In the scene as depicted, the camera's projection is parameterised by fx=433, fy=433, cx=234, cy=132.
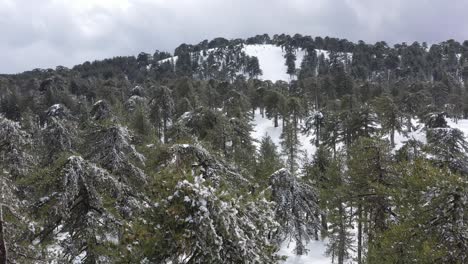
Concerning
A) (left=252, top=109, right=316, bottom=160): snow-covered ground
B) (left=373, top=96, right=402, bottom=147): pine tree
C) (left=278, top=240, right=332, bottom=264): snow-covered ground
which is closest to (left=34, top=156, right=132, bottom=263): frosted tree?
(left=278, top=240, right=332, bottom=264): snow-covered ground

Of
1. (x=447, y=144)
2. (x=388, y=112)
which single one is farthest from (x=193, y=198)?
(x=388, y=112)

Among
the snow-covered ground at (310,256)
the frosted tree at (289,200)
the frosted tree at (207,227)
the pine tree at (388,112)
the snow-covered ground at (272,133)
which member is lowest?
the snow-covered ground at (310,256)

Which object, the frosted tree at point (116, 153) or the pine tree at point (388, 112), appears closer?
the frosted tree at point (116, 153)

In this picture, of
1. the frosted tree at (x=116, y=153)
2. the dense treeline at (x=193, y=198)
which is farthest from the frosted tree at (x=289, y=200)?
the frosted tree at (x=116, y=153)

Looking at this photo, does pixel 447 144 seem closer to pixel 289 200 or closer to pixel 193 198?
pixel 289 200

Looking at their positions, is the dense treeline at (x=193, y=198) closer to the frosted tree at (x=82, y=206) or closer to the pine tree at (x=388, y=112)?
the frosted tree at (x=82, y=206)

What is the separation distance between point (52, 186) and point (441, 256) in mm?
11385

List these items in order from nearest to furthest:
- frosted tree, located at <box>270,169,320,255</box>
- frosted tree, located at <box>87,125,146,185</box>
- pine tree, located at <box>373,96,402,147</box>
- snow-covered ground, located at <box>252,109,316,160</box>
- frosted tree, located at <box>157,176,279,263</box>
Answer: frosted tree, located at <box>157,176,279,263</box>
frosted tree, located at <box>87,125,146,185</box>
frosted tree, located at <box>270,169,320,255</box>
pine tree, located at <box>373,96,402,147</box>
snow-covered ground, located at <box>252,109,316,160</box>

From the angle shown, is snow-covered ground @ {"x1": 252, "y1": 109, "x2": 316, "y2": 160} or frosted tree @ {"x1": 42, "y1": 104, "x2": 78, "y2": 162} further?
snow-covered ground @ {"x1": 252, "y1": 109, "x2": 316, "y2": 160}

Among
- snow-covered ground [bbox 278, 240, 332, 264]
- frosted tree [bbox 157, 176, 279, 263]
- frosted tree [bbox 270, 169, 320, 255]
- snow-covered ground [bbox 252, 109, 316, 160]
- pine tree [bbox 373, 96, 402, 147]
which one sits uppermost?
frosted tree [bbox 157, 176, 279, 263]

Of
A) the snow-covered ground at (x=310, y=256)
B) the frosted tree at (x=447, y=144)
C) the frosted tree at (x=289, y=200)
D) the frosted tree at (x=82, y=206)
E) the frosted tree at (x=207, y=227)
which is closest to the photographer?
the frosted tree at (x=207, y=227)

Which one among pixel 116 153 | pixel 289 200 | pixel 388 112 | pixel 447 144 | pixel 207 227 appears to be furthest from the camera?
pixel 388 112

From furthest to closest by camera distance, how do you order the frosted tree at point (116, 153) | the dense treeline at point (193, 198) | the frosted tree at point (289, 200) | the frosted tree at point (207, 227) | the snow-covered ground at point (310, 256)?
the snow-covered ground at point (310, 256)
the frosted tree at point (289, 200)
the frosted tree at point (116, 153)
the dense treeline at point (193, 198)
the frosted tree at point (207, 227)

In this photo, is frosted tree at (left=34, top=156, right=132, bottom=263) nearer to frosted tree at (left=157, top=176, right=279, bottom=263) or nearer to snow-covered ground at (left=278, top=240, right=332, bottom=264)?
frosted tree at (left=157, top=176, right=279, bottom=263)
